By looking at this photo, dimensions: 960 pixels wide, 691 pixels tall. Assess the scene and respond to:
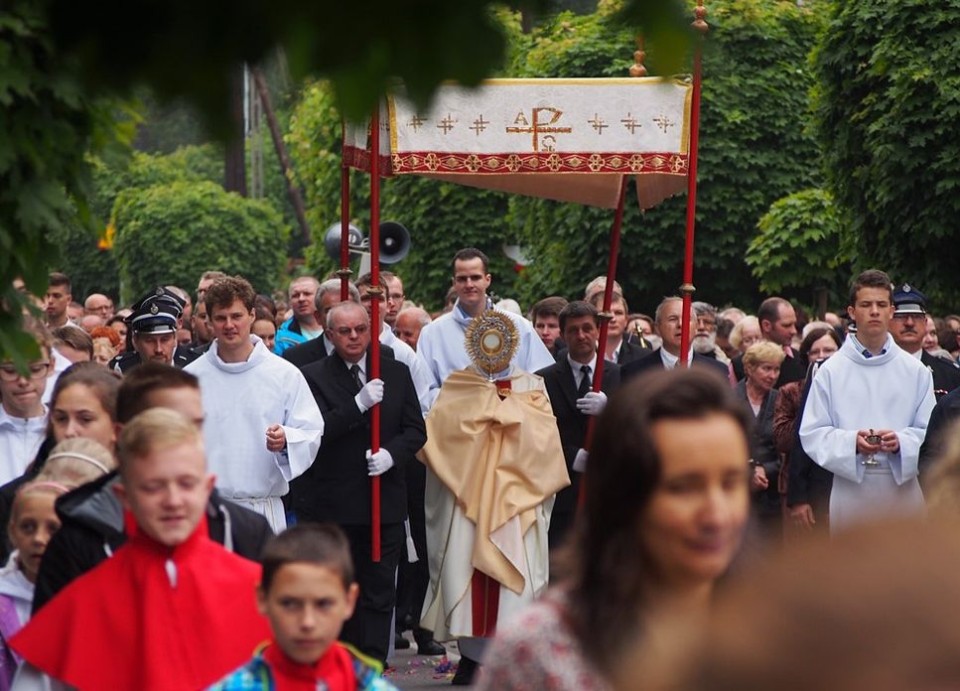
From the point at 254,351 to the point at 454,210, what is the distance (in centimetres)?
1586

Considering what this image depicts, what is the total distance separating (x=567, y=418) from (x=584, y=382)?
9.1 inches

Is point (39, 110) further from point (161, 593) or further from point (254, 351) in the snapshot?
point (254, 351)

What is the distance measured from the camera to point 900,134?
14352 millimetres

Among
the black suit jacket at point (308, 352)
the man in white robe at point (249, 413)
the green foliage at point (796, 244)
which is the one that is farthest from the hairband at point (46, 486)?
the green foliage at point (796, 244)

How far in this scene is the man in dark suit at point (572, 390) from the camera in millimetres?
10023

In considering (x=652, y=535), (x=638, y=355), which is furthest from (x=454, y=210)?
(x=652, y=535)

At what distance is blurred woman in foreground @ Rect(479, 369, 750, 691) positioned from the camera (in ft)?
8.46

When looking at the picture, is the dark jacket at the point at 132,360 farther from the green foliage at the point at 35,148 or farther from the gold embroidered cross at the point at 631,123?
the green foliage at the point at 35,148

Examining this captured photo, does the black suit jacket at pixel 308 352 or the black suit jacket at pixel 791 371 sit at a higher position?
the black suit jacket at pixel 308 352

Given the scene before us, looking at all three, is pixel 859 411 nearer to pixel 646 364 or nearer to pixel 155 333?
pixel 646 364

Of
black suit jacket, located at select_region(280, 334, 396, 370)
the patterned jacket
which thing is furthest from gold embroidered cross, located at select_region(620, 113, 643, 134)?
the patterned jacket

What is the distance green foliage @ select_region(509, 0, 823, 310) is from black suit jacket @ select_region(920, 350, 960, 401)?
9.37 metres

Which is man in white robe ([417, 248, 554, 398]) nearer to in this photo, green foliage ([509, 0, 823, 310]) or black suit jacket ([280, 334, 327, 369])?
black suit jacket ([280, 334, 327, 369])

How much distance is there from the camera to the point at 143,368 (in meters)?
5.11
